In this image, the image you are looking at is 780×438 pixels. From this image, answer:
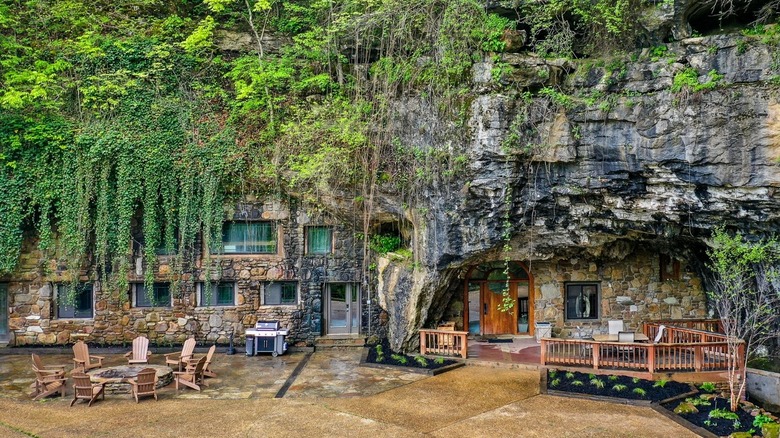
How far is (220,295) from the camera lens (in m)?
15.9

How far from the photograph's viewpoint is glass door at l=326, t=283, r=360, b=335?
1627 cm

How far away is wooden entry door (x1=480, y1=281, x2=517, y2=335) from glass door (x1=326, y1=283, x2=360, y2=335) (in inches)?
142

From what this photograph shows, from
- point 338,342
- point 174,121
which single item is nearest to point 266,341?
point 338,342

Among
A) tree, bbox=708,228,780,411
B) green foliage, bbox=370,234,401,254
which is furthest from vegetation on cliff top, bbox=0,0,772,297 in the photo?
tree, bbox=708,228,780,411

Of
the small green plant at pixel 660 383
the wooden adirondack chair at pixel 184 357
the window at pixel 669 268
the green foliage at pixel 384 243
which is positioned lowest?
the small green plant at pixel 660 383

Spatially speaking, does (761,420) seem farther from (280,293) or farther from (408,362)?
(280,293)

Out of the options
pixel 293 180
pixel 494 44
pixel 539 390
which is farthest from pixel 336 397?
pixel 494 44

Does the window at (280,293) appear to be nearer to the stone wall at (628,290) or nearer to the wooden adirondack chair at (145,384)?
the wooden adirondack chair at (145,384)

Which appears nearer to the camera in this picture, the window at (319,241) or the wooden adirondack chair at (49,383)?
the wooden adirondack chair at (49,383)

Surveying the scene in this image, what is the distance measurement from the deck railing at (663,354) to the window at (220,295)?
8.48m

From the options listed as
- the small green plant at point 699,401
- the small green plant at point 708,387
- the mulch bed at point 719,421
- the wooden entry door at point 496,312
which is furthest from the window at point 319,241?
the small green plant at point 708,387

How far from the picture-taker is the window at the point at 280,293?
15945 millimetres

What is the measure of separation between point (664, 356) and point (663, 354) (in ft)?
0.71

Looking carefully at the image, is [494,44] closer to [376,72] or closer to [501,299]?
[376,72]
